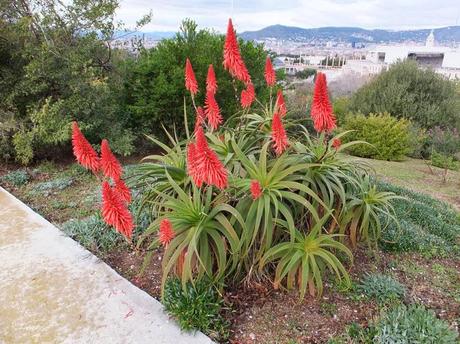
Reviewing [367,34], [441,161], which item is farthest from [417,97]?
[367,34]

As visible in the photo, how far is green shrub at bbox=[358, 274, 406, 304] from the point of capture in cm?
276

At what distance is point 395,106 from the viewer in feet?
47.1

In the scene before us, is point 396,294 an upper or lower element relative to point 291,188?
lower

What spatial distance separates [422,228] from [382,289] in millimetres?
1956

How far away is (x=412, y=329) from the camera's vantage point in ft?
7.64

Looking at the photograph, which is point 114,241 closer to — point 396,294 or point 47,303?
point 47,303

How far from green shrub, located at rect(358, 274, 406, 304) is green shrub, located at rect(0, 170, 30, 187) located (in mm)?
5215

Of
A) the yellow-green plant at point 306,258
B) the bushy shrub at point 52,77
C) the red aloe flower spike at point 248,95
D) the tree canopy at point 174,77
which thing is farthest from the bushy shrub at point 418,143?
the yellow-green plant at point 306,258

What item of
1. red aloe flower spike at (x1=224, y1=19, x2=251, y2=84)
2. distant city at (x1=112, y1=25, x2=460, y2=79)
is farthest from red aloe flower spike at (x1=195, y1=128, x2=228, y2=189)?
distant city at (x1=112, y1=25, x2=460, y2=79)

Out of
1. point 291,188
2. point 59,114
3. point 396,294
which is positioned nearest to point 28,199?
point 59,114

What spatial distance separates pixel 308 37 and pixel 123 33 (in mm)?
77691

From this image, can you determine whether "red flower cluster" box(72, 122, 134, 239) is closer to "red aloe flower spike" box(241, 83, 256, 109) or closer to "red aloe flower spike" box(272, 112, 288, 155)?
"red aloe flower spike" box(272, 112, 288, 155)

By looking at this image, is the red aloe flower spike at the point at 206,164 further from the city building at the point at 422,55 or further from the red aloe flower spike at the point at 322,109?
the city building at the point at 422,55

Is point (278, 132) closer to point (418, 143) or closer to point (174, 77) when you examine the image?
point (174, 77)
